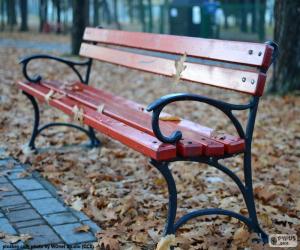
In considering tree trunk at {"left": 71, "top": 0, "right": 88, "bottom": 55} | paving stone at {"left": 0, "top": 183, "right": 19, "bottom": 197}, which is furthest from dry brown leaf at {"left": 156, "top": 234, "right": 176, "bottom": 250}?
tree trunk at {"left": 71, "top": 0, "right": 88, "bottom": 55}

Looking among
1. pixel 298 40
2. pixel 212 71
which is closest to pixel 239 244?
pixel 212 71

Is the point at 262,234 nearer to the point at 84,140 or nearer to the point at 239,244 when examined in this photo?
the point at 239,244

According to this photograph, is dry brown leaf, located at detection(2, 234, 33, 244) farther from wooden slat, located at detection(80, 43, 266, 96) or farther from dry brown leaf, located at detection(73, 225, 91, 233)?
wooden slat, located at detection(80, 43, 266, 96)

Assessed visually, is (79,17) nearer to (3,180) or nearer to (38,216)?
(3,180)

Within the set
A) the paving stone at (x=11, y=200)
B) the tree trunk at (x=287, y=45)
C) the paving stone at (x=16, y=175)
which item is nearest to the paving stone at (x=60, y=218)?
the paving stone at (x=11, y=200)

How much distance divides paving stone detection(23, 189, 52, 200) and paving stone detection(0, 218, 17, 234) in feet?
1.39

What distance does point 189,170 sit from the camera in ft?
14.9

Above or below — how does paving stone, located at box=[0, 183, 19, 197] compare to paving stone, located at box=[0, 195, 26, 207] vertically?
below

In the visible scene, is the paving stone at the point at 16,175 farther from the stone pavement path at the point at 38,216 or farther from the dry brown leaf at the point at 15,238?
the dry brown leaf at the point at 15,238

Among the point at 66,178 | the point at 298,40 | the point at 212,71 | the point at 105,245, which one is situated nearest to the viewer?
the point at 105,245

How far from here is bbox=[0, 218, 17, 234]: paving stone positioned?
3.16 meters

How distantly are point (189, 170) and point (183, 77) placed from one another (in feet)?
3.40

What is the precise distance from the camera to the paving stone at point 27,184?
3.95m

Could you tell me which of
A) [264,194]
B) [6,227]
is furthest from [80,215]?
[264,194]
